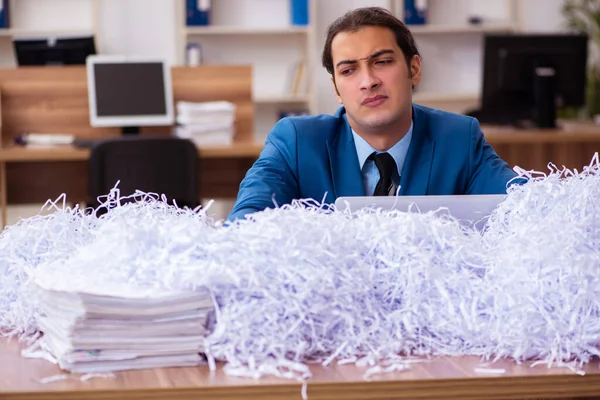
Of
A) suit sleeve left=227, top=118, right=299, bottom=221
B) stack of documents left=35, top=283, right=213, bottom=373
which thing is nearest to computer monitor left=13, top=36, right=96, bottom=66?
suit sleeve left=227, top=118, right=299, bottom=221

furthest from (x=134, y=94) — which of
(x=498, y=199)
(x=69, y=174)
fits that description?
(x=498, y=199)

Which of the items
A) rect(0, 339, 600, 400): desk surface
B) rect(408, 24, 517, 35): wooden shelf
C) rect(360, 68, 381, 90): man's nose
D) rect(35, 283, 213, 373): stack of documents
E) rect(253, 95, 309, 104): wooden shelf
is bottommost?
rect(253, 95, 309, 104): wooden shelf

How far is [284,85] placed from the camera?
6.67 m

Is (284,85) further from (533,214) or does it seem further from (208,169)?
(533,214)

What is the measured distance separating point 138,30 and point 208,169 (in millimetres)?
2005

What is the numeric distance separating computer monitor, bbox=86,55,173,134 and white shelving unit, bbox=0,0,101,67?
5.10ft

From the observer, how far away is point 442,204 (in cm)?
135

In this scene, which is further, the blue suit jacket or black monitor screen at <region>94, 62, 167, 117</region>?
black monitor screen at <region>94, 62, 167, 117</region>

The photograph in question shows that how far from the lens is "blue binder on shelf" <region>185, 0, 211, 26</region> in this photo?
625cm

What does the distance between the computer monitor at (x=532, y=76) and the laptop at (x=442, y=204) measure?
387cm

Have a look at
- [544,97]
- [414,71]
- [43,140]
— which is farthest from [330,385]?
[544,97]

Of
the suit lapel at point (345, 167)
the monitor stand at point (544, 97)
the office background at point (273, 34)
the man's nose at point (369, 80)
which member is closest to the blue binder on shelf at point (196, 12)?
the office background at point (273, 34)

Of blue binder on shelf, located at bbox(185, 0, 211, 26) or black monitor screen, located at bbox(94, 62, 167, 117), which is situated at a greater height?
blue binder on shelf, located at bbox(185, 0, 211, 26)

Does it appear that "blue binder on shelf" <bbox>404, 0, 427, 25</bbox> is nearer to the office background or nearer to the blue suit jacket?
the office background
